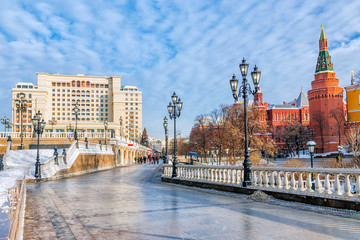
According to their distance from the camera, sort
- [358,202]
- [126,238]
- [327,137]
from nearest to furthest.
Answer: [126,238] < [358,202] < [327,137]

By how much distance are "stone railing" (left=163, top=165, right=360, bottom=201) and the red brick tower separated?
78728mm

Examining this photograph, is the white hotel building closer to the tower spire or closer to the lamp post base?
the tower spire

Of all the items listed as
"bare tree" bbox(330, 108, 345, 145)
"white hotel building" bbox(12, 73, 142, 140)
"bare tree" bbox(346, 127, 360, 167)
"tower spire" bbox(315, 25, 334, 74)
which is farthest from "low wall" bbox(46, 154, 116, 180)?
"white hotel building" bbox(12, 73, 142, 140)

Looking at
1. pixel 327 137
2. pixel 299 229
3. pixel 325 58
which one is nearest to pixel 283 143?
pixel 327 137

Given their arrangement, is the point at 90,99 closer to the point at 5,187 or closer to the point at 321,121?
the point at 321,121

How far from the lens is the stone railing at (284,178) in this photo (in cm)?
819

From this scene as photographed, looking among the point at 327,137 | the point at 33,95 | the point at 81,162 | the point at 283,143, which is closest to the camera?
the point at 81,162

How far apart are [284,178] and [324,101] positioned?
3453 inches

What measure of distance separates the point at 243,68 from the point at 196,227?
9.02 meters

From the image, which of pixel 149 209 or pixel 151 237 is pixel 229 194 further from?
pixel 151 237

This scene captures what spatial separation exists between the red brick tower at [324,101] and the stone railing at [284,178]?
258 ft

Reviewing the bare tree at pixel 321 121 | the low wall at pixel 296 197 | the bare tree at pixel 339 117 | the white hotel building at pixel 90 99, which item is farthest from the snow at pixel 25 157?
the white hotel building at pixel 90 99

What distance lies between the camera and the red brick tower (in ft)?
284

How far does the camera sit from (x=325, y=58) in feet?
296
